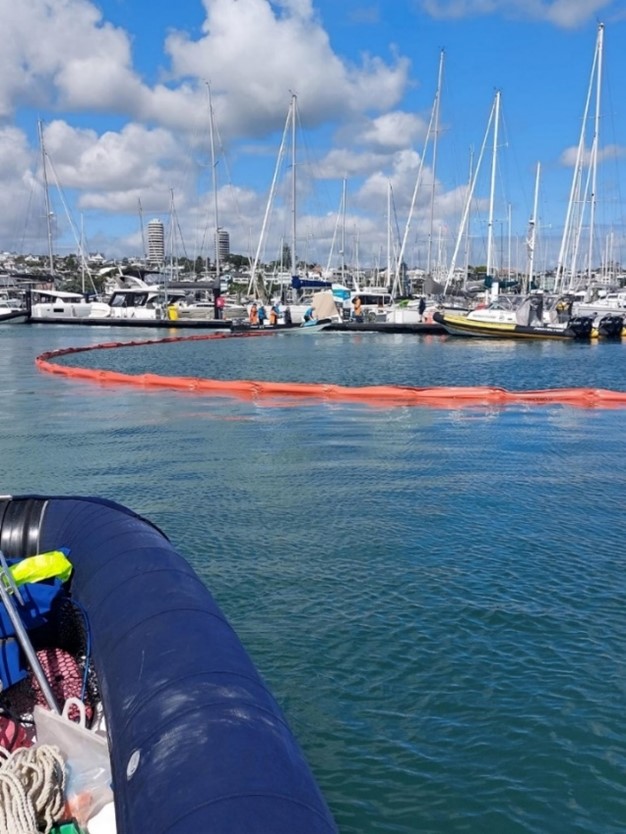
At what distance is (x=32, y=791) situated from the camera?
10.2 feet

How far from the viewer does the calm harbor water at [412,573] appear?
422cm

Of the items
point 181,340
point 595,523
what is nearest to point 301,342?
point 181,340

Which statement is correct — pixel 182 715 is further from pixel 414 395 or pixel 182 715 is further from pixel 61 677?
pixel 414 395

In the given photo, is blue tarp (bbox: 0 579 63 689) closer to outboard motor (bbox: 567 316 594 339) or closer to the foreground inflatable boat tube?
the foreground inflatable boat tube

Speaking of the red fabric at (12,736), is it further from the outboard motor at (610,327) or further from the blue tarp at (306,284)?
the blue tarp at (306,284)

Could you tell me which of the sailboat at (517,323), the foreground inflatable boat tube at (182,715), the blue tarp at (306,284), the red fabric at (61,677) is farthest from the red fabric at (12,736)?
the blue tarp at (306,284)

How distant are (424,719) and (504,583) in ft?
7.39

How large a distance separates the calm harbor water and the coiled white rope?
138 centimetres

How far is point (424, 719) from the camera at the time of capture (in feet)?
15.4

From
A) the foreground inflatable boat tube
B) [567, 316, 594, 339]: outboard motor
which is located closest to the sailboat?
[567, 316, 594, 339]: outboard motor

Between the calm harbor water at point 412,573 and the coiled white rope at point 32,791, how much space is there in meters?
1.38

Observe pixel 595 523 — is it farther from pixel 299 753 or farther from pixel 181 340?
pixel 181 340

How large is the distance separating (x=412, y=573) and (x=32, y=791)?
4313 mm

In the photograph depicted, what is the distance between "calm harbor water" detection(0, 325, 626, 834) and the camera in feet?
13.9
